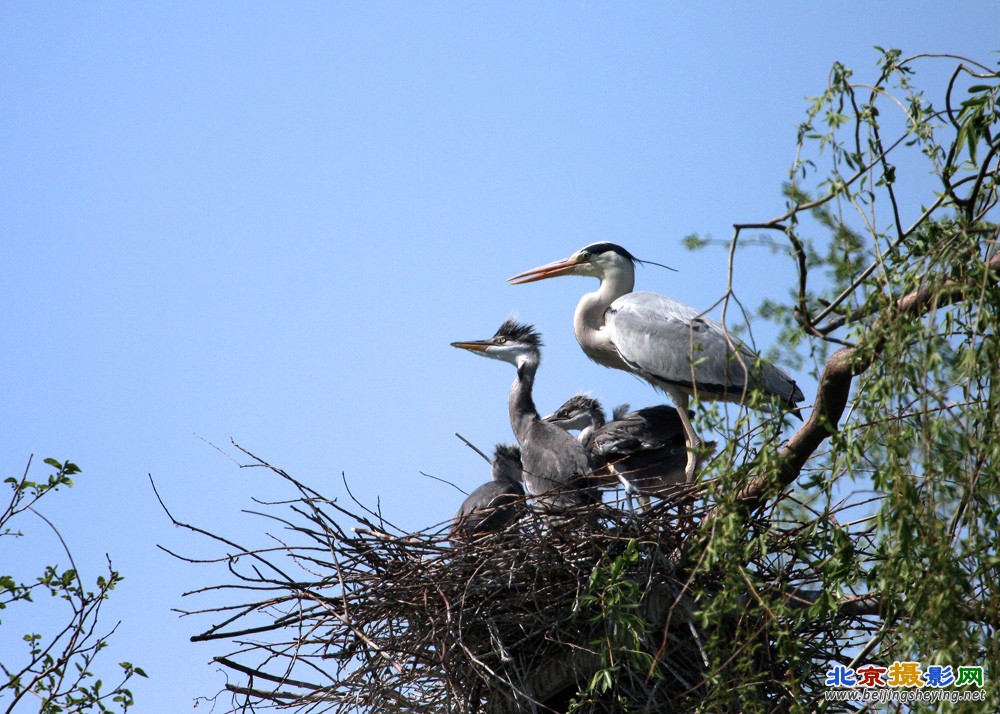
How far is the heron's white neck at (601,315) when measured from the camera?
6746 millimetres

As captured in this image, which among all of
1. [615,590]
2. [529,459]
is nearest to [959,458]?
[615,590]

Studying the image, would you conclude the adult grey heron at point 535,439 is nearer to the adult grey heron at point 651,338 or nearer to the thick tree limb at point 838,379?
the adult grey heron at point 651,338

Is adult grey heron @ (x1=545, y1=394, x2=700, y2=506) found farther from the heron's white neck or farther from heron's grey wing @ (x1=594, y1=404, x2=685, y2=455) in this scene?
the heron's white neck

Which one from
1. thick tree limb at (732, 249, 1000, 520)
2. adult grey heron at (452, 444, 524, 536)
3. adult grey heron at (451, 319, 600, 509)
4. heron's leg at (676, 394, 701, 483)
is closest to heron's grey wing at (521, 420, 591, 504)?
adult grey heron at (451, 319, 600, 509)

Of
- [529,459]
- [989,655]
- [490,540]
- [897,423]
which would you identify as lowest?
[989,655]

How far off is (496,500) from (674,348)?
5.27 ft

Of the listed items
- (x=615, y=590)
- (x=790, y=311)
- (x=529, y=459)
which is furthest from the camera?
(x=529, y=459)

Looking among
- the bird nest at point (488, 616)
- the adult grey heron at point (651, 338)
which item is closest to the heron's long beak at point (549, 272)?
the adult grey heron at point (651, 338)

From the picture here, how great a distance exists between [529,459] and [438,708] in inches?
69.2

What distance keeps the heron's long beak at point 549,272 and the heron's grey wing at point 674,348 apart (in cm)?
73

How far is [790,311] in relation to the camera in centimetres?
331

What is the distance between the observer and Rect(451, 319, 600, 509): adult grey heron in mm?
5156

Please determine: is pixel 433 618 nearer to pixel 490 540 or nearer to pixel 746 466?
pixel 490 540

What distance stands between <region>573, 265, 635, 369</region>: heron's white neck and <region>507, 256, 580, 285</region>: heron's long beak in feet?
0.78
